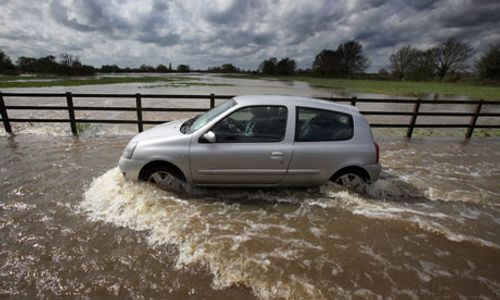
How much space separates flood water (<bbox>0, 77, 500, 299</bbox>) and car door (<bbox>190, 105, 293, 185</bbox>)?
48cm

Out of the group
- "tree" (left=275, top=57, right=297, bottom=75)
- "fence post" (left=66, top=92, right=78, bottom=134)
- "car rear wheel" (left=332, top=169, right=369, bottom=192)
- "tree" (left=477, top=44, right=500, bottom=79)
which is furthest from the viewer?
"tree" (left=275, top=57, right=297, bottom=75)

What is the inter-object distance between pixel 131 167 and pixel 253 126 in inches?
77.1

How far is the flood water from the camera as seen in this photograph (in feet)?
8.64

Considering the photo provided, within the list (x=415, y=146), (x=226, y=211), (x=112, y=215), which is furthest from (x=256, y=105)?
(x=415, y=146)

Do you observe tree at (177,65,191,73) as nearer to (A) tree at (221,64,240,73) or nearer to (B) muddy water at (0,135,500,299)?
(A) tree at (221,64,240,73)

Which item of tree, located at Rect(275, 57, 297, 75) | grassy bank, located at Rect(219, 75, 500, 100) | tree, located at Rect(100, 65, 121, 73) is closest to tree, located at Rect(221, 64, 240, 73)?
tree, located at Rect(275, 57, 297, 75)

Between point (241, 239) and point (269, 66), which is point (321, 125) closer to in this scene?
point (241, 239)

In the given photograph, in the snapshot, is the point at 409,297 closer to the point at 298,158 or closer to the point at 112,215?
the point at 298,158

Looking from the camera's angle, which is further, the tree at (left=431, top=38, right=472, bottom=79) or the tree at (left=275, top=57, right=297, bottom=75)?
the tree at (left=275, top=57, right=297, bottom=75)

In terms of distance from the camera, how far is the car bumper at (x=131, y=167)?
4.06 metres

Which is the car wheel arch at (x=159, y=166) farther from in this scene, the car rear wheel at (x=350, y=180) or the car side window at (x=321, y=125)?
the car rear wheel at (x=350, y=180)

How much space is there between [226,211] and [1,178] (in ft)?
13.7

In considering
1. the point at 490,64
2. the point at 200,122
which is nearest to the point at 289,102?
the point at 200,122

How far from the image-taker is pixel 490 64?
46906 mm
